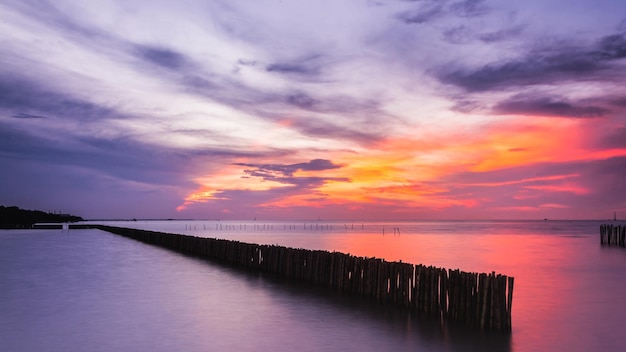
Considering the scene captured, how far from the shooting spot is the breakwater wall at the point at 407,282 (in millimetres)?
13109

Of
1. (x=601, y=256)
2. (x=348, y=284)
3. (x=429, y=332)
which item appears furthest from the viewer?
(x=601, y=256)

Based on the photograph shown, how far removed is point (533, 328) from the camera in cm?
1493

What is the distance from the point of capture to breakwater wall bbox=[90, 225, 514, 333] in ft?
43.0

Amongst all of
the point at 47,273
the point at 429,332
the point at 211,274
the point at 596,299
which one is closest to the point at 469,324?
the point at 429,332

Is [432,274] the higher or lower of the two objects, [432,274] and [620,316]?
the higher

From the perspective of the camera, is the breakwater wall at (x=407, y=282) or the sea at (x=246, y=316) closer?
the sea at (x=246, y=316)

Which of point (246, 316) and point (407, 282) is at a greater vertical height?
point (407, 282)

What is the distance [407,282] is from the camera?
52.7ft

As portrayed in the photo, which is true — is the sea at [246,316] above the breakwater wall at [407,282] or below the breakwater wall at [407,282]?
below

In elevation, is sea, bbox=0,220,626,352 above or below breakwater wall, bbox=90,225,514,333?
below

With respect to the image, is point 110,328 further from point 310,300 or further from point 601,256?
point 601,256

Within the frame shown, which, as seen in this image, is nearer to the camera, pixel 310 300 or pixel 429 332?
pixel 429 332

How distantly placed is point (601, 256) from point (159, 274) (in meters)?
34.3

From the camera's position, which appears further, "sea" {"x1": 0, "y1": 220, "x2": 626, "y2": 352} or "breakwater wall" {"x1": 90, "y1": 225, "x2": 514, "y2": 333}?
"breakwater wall" {"x1": 90, "y1": 225, "x2": 514, "y2": 333}
